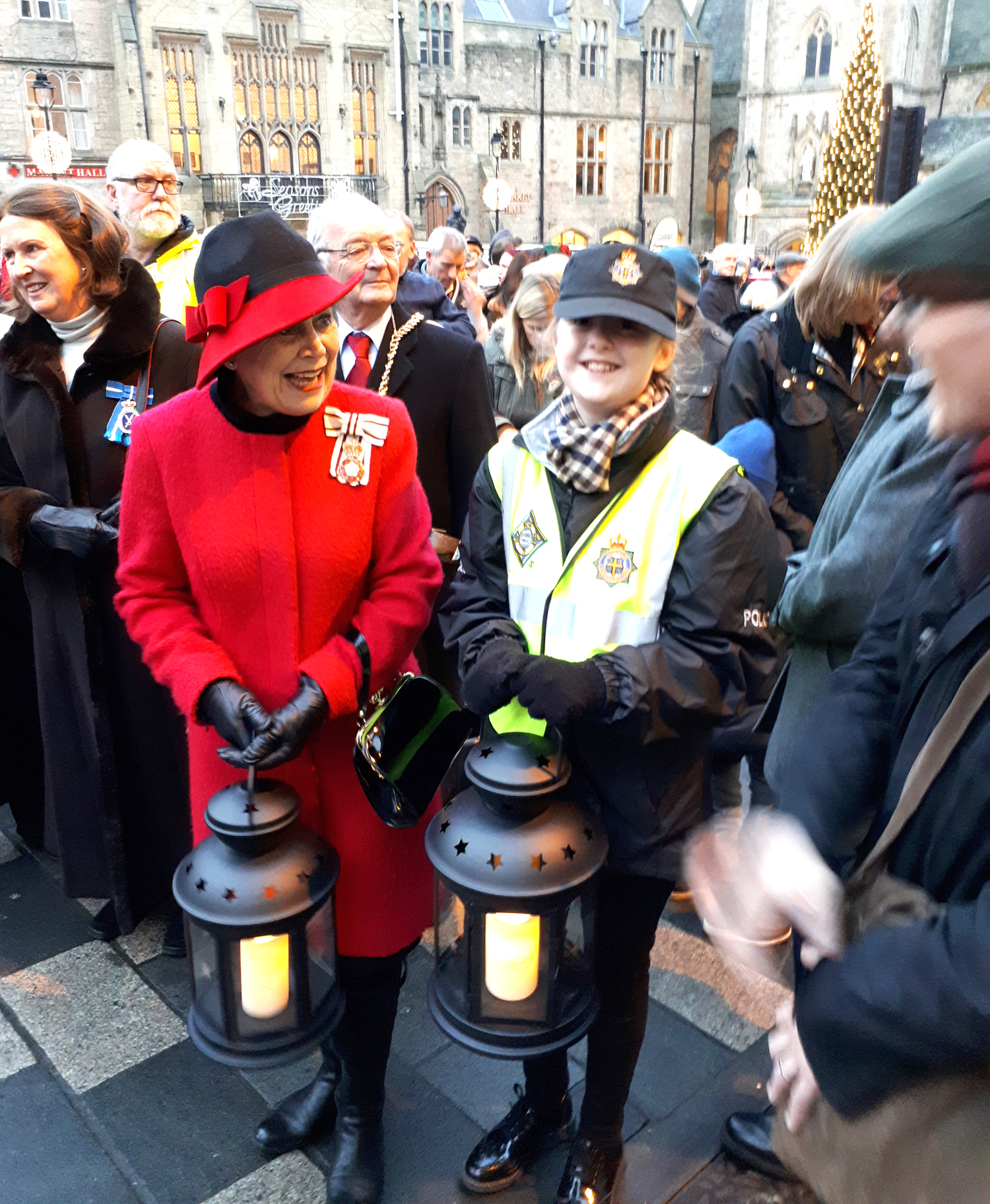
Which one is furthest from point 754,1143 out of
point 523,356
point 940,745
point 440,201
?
point 440,201

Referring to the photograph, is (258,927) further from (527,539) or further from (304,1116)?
(304,1116)

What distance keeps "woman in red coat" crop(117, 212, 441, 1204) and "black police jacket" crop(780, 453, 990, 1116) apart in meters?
1.01

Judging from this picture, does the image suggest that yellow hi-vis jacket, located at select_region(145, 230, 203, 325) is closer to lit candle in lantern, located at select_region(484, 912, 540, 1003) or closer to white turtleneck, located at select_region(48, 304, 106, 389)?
white turtleneck, located at select_region(48, 304, 106, 389)

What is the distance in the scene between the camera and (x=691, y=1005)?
293 cm

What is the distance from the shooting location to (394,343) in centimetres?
324

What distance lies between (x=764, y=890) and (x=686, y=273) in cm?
359

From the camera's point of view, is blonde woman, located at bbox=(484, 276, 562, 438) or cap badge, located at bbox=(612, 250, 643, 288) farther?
blonde woman, located at bbox=(484, 276, 562, 438)

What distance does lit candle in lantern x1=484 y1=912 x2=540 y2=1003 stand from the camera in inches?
63.6

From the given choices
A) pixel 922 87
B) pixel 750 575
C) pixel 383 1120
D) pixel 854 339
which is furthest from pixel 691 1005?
pixel 922 87

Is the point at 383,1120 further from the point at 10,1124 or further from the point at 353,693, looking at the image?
the point at 353,693

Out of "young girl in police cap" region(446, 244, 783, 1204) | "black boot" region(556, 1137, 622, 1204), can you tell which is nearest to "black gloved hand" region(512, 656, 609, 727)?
"young girl in police cap" region(446, 244, 783, 1204)

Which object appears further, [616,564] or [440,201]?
Result: [440,201]

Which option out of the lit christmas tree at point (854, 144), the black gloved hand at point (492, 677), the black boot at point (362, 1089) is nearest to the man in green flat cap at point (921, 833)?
the black gloved hand at point (492, 677)

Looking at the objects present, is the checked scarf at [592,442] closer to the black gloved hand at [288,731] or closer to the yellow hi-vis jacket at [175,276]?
the black gloved hand at [288,731]
